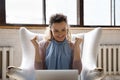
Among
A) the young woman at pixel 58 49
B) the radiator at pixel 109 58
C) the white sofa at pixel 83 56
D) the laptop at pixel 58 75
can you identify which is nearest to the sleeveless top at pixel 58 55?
the young woman at pixel 58 49

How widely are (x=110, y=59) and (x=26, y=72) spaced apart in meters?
1.80

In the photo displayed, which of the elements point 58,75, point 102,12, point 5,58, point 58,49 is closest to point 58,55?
point 58,49

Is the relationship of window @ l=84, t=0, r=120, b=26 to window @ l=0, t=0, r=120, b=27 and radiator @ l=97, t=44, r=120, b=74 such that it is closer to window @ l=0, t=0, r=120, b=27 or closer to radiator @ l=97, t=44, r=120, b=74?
window @ l=0, t=0, r=120, b=27

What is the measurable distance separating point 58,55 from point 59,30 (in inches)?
8.1

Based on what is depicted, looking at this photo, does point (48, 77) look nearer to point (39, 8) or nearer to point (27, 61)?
point (27, 61)

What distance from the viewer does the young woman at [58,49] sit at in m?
1.92

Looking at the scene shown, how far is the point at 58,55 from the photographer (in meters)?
1.98

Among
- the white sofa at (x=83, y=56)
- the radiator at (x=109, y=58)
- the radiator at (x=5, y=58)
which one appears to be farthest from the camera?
the radiator at (x=109, y=58)

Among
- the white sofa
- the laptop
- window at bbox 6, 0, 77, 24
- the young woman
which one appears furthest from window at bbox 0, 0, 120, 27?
the laptop

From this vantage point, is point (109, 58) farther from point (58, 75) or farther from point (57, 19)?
point (58, 75)

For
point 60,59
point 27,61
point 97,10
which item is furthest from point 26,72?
point 97,10

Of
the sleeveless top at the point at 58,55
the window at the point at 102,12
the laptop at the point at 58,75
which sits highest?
the window at the point at 102,12

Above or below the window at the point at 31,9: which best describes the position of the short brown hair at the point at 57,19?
below

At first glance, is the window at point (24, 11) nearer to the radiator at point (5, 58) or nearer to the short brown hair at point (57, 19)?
the radiator at point (5, 58)
